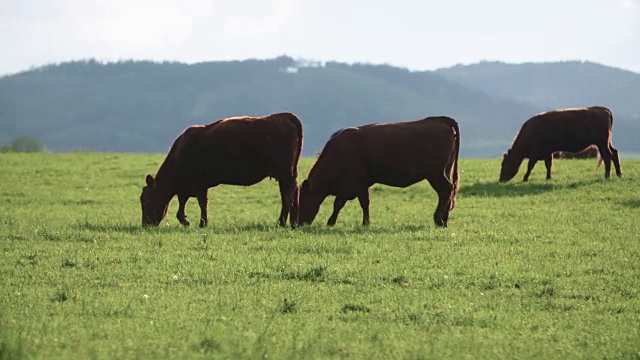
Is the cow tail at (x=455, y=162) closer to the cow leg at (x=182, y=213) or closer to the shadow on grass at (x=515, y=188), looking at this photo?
the cow leg at (x=182, y=213)

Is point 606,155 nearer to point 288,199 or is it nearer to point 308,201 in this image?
point 308,201

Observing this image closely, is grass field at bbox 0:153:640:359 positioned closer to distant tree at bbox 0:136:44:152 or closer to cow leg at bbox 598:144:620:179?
cow leg at bbox 598:144:620:179

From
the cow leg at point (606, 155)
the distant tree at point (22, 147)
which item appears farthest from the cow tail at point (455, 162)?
the distant tree at point (22, 147)

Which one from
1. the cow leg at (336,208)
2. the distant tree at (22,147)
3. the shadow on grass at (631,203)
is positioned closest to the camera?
the cow leg at (336,208)

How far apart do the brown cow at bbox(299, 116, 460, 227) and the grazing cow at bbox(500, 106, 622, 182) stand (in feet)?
35.1

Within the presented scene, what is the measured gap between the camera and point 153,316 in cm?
1062

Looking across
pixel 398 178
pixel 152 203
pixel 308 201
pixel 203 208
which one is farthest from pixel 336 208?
pixel 152 203

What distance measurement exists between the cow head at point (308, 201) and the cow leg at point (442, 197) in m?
2.38

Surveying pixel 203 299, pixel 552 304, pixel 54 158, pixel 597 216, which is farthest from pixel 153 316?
pixel 54 158

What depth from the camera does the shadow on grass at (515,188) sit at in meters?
27.6

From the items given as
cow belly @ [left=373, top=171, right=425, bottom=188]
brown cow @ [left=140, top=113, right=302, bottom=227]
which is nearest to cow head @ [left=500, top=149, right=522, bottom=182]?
cow belly @ [left=373, top=171, right=425, bottom=188]

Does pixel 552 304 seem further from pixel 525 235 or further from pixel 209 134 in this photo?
pixel 209 134

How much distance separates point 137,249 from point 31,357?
24.7ft

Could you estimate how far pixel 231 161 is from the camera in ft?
66.7
